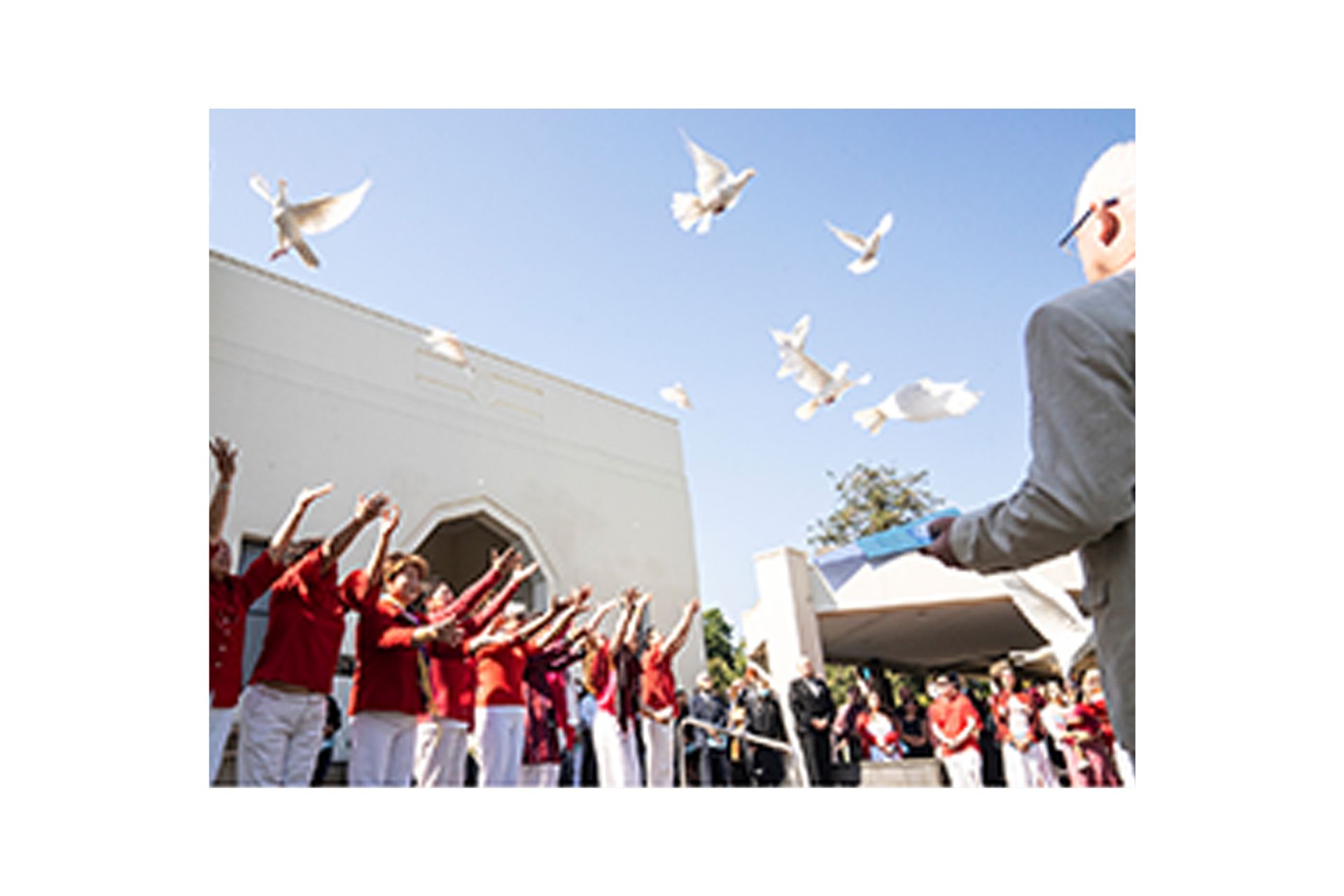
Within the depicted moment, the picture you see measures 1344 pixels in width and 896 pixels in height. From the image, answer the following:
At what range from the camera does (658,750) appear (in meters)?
5.01

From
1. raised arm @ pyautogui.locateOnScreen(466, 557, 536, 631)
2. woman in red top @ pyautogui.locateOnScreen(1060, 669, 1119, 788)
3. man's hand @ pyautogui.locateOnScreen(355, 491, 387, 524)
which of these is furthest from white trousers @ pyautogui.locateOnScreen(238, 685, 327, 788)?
woman in red top @ pyautogui.locateOnScreen(1060, 669, 1119, 788)

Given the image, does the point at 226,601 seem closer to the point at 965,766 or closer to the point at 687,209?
the point at 687,209

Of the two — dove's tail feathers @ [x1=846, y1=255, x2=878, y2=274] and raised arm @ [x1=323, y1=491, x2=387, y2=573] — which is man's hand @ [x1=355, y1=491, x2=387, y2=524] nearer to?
raised arm @ [x1=323, y1=491, x2=387, y2=573]

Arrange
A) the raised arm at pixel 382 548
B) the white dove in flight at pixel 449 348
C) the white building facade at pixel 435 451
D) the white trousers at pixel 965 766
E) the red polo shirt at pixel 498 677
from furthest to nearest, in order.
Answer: the white dove in flight at pixel 449 348 → the white building facade at pixel 435 451 → the white trousers at pixel 965 766 → the red polo shirt at pixel 498 677 → the raised arm at pixel 382 548

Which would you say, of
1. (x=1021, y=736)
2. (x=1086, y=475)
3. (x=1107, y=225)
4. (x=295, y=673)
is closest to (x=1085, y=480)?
(x=1086, y=475)

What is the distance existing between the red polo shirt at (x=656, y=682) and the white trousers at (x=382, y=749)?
180 cm

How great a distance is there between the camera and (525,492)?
862 centimetres

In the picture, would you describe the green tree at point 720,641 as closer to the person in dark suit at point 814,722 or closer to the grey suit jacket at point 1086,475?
the person in dark suit at point 814,722

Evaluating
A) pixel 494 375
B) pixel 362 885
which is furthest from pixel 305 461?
pixel 362 885

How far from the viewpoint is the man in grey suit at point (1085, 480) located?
3.28 feet

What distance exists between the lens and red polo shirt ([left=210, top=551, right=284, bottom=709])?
9.92 ft

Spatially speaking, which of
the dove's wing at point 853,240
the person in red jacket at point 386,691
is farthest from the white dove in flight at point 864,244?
the person in red jacket at point 386,691

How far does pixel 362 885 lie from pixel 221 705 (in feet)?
5.65
